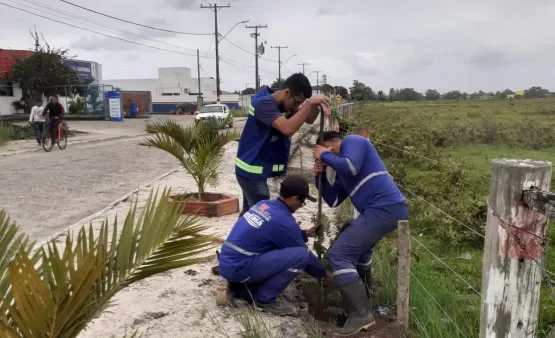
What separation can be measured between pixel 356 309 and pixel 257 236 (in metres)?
0.89

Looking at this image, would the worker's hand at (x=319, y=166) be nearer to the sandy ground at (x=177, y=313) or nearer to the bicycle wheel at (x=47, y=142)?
the sandy ground at (x=177, y=313)

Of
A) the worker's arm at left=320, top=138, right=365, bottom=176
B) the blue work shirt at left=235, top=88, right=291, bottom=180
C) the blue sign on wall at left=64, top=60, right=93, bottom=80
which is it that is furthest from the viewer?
the blue sign on wall at left=64, top=60, right=93, bottom=80

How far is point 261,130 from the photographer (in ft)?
15.0

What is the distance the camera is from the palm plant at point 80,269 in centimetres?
159

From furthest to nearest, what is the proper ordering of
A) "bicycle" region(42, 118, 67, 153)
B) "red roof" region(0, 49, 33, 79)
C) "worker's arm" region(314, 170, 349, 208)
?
"red roof" region(0, 49, 33, 79) → "bicycle" region(42, 118, 67, 153) → "worker's arm" region(314, 170, 349, 208)

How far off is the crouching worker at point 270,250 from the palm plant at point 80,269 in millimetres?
1679

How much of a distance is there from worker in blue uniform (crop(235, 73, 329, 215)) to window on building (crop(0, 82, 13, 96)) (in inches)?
1222

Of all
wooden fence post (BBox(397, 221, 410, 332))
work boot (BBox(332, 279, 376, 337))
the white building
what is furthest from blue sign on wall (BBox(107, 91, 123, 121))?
the white building

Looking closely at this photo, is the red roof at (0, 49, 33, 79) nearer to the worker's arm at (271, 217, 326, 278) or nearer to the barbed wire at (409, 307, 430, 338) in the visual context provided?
the worker's arm at (271, 217, 326, 278)

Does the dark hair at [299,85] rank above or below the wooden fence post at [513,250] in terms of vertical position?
above

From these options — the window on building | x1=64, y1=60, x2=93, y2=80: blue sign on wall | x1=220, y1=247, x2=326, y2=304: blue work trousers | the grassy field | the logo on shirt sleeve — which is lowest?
the grassy field

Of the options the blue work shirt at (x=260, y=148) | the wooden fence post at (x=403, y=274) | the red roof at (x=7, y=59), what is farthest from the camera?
the red roof at (x=7, y=59)

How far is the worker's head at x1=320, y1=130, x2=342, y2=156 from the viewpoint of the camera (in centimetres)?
410

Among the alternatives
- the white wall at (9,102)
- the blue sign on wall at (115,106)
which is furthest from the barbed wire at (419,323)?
the white wall at (9,102)
